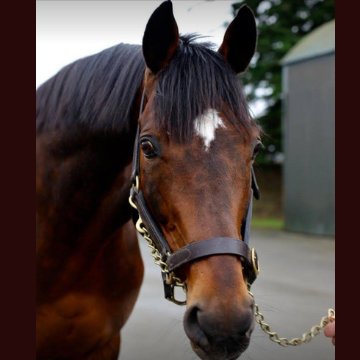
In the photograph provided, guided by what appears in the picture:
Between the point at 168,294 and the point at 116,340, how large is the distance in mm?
1081

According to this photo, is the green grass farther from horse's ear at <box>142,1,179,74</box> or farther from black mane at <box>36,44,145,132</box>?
horse's ear at <box>142,1,179,74</box>

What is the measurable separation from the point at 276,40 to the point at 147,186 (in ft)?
47.6

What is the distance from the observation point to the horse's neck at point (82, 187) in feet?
6.91

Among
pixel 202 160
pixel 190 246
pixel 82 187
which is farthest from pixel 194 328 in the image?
pixel 82 187

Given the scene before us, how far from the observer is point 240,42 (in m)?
1.88

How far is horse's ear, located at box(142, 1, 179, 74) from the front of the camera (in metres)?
1.77

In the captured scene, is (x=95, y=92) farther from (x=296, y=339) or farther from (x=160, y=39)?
(x=296, y=339)

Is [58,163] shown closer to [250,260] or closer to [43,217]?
[43,217]

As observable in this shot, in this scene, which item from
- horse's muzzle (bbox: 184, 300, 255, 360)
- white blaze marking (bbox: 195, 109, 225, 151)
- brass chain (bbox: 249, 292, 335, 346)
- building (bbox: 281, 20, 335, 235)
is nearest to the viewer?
horse's muzzle (bbox: 184, 300, 255, 360)

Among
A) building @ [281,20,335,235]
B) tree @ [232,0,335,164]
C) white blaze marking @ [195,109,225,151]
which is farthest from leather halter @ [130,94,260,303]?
tree @ [232,0,335,164]

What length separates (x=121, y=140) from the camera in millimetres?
2020

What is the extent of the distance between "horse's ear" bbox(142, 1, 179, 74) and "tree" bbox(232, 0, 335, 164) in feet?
40.9

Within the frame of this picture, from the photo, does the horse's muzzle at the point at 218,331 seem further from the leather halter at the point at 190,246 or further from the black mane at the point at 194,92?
the black mane at the point at 194,92

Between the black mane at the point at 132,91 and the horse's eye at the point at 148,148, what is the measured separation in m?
0.07
